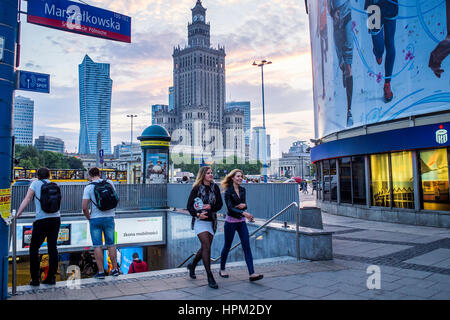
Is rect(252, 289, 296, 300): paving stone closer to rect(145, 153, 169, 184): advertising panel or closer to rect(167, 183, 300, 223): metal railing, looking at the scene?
rect(167, 183, 300, 223): metal railing

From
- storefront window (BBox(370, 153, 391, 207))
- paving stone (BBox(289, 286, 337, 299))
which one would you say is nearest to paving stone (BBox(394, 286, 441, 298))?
paving stone (BBox(289, 286, 337, 299))

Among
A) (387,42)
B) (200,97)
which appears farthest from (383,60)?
(200,97)

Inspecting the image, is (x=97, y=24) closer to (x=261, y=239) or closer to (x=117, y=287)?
(x=117, y=287)

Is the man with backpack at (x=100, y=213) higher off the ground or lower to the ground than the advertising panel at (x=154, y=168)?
lower

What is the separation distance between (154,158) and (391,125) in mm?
13338

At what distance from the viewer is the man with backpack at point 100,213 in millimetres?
5914

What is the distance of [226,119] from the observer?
175625 millimetres

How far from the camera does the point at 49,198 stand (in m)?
5.69

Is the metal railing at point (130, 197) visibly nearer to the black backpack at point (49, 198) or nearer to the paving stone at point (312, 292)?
the black backpack at point (49, 198)

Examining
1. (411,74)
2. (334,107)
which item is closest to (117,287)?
(411,74)

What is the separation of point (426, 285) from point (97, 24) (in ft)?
24.5

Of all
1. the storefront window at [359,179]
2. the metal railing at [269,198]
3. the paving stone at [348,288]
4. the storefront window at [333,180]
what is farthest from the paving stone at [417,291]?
the storefront window at [333,180]

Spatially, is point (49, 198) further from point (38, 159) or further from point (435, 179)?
point (38, 159)

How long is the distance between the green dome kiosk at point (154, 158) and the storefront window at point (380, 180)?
12.0m
